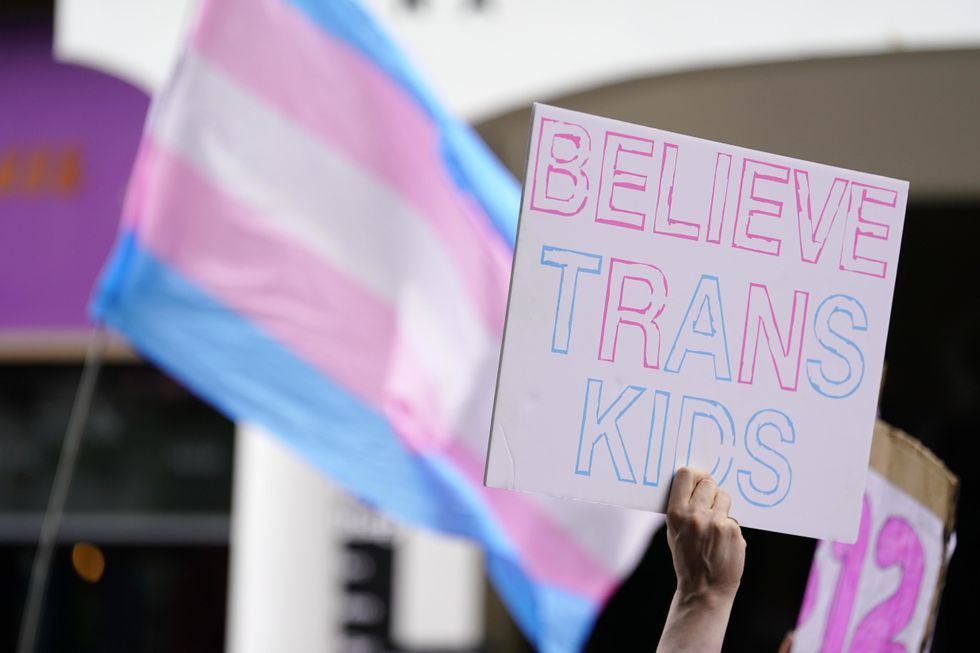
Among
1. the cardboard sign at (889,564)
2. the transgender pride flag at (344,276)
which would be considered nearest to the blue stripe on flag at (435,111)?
the transgender pride flag at (344,276)

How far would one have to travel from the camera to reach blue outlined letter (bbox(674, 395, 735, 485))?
6.10 feet

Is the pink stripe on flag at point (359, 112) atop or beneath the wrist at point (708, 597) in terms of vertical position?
atop

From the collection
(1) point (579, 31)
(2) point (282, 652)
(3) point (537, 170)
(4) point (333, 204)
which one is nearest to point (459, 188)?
(4) point (333, 204)

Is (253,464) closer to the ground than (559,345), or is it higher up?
closer to the ground

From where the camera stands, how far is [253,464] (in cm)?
522

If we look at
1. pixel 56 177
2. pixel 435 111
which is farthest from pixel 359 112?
pixel 56 177

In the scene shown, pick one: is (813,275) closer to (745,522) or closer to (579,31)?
(745,522)

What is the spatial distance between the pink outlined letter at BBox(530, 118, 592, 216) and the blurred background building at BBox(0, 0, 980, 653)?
230cm

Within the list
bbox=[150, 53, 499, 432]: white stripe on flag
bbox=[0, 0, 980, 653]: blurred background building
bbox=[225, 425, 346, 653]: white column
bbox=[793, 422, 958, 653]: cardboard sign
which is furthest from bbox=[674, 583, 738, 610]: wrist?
bbox=[225, 425, 346, 653]: white column

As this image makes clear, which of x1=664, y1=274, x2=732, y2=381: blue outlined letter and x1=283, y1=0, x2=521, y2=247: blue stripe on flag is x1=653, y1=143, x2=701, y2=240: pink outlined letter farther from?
x1=283, y1=0, x2=521, y2=247: blue stripe on flag

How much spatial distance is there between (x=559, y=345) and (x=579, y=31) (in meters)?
3.40

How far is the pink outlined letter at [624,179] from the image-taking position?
6.28 ft

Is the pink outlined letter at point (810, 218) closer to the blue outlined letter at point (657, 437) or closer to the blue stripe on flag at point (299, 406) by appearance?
the blue outlined letter at point (657, 437)

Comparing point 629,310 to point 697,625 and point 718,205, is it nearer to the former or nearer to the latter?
point 718,205
